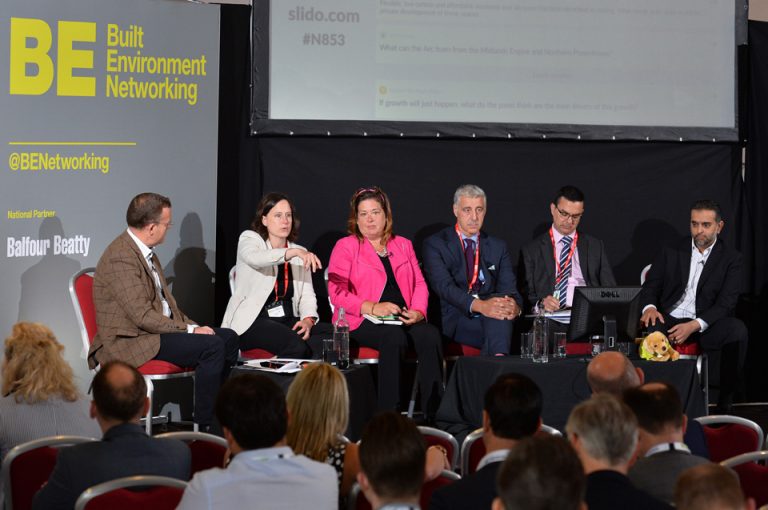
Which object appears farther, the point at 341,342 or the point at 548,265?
the point at 548,265

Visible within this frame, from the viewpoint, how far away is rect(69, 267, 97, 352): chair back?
18.3 ft

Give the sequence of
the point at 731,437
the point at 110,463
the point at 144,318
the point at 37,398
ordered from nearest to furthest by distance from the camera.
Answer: the point at 110,463 → the point at 37,398 → the point at 731,437 → the point at 144,318

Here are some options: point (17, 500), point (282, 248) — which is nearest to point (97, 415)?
point (17, 500)

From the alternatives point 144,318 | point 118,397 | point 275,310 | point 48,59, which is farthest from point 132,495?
point 48,59

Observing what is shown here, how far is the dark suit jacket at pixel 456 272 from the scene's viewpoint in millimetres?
6258

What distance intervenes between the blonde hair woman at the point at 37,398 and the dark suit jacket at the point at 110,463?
2.70 ft

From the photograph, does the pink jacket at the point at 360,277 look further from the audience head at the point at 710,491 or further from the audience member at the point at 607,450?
the audience head at the point at 710,491

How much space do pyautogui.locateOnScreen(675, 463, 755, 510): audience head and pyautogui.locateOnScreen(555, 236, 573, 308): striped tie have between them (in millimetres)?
4290

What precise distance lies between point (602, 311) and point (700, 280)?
1.49 m

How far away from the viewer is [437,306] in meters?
6.79

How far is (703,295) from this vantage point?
21.6 ft

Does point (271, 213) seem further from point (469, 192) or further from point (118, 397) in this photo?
point (118, 397)

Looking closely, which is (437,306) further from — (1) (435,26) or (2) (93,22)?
(2) (93,22)

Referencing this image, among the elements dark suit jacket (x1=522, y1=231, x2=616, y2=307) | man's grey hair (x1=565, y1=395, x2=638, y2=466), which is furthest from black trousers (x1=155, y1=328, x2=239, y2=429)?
man's grey hair (x1=565, y1=395, x2=638, y2=466)
